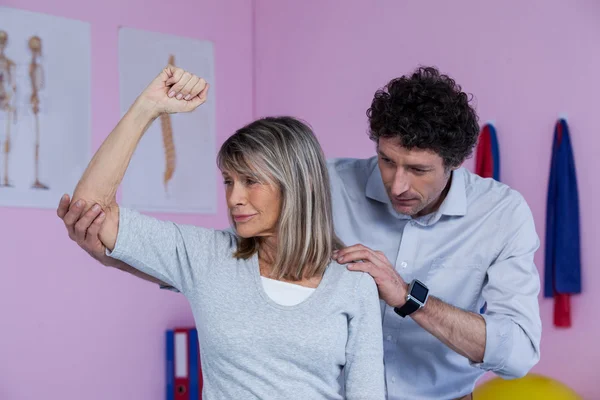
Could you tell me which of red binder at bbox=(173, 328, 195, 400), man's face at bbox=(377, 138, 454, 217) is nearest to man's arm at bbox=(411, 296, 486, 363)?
man's face at bbox=(377, 138, 454, 217)

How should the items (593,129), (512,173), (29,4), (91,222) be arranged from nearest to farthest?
1. (91,222)
2. (593,129)
3. (512,173)
4. (29,4)

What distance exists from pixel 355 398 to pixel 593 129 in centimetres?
152

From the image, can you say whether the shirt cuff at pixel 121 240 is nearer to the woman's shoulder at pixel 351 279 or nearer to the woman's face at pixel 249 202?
the woman's face at pixel 249 202

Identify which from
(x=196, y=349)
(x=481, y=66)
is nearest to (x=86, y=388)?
(x=196, y=349)

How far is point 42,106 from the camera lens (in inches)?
131

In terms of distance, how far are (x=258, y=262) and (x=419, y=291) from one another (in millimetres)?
370

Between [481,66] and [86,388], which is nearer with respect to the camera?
[481,66]

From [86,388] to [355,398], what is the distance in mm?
2062

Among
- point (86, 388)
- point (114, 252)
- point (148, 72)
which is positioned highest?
point (148, 72)

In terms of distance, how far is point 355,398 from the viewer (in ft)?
5.20

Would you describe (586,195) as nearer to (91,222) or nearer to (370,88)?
(370,88)

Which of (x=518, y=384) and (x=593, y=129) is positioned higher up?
(x=593, y=129)

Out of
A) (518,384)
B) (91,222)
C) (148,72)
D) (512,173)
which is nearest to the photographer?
(91,222)

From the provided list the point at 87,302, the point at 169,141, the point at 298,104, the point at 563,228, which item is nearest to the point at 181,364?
the point at 87,302
